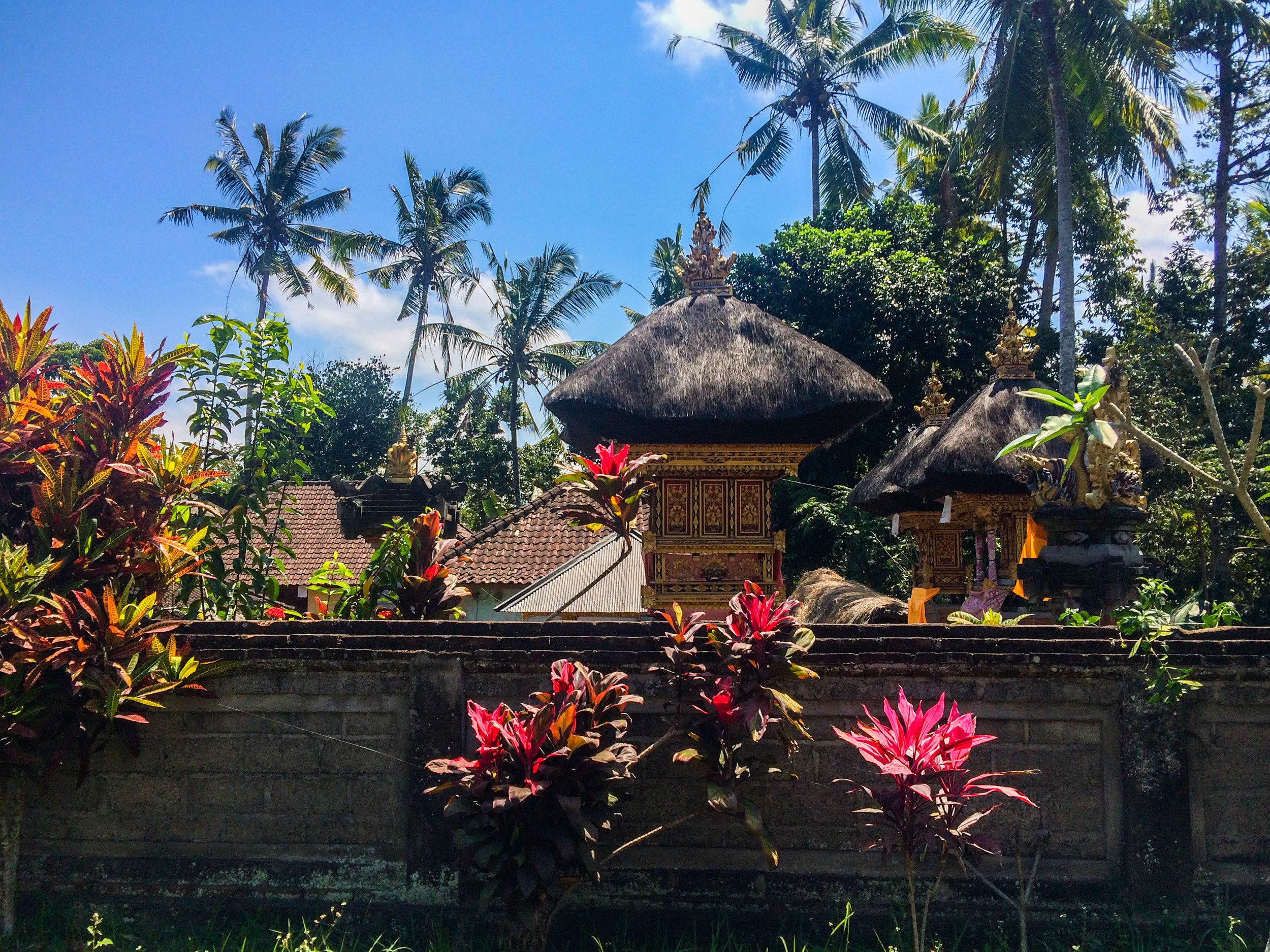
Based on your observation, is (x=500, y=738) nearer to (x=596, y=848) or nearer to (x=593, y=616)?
(x=596, y=848)

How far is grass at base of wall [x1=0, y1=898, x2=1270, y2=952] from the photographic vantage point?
13.5 feet

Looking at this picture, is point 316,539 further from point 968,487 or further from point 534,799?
point 534,799

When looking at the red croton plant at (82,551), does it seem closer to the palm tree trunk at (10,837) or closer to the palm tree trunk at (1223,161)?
the palm tree trunk at (10,837)

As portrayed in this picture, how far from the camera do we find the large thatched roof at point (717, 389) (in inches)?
322

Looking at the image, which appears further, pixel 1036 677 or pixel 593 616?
pixel 593 616

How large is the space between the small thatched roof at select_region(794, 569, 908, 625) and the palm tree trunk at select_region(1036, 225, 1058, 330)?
11.9 metres

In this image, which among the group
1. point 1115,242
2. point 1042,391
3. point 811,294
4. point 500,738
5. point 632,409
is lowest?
point 500,738

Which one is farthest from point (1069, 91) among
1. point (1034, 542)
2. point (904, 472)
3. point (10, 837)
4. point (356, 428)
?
point (356, 428)

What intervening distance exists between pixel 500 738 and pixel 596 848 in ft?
3.11

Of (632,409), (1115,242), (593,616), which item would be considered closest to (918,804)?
(632,409)

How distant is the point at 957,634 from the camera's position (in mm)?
4484

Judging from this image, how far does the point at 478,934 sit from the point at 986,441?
848 centimetres

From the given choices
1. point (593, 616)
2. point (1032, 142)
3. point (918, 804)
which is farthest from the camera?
point (1032, 142)

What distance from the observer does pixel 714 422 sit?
328 inches
